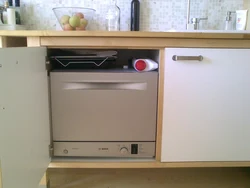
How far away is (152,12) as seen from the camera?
1.41 meters

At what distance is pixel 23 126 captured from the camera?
72 cm

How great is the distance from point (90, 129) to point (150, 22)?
763 millimetres

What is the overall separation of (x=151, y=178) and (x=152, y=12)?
955 mm

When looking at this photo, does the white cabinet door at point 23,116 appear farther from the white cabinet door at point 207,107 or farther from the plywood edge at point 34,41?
the white cabinet door at point 207,107

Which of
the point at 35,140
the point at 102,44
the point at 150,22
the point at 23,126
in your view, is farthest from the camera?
the point at 150,22

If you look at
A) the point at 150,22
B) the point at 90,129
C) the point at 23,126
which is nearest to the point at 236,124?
the point at 90,129

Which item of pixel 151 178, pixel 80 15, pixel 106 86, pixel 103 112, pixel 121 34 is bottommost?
pixel 151 178

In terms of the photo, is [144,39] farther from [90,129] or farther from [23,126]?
[23,126]

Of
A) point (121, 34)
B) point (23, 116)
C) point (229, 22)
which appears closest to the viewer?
point (23, 116)

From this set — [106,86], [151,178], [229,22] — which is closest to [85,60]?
[106,86]

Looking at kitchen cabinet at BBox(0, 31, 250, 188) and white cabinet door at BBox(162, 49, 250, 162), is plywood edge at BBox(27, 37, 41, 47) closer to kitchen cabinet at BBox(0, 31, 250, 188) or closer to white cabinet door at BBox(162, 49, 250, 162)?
kitchen cabinet at BBox(0, 31, 250, 188)

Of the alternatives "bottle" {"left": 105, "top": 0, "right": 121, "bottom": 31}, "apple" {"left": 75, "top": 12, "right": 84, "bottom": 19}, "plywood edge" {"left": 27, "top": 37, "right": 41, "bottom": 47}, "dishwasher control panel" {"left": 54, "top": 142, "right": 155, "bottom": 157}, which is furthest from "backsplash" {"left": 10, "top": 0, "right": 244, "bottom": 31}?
"dishwasher control panel" {"left": 54, "top": 142, "right": 155, "bottom": 157}

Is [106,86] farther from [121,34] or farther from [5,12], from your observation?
[5,12]

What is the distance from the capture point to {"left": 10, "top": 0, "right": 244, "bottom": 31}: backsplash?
4.51ft
